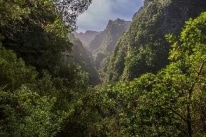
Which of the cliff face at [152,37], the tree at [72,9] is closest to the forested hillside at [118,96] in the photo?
the tree at [72,9]

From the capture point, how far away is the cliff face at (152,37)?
132375mm

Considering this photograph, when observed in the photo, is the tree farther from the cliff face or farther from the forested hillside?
the cliff face

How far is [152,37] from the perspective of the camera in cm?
14512

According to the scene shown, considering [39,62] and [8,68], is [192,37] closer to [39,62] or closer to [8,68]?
[8,68]

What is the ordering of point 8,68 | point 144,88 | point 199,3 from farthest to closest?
point 199,3 < point 8,68 < point 144,88

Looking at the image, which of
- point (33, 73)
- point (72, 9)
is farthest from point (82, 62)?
point (72, 9)

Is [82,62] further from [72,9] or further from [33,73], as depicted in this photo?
[72,9]

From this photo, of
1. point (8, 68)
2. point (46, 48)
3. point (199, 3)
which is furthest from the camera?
point (199, 3)

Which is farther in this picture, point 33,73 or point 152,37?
point 152,37

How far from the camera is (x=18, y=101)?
603 inches

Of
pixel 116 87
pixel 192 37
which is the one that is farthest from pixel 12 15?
pixel 192 37

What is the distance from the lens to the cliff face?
434 feet

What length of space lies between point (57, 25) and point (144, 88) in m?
3.49

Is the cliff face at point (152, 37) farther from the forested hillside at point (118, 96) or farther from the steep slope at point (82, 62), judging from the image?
the forested hillside at point (118, 96)
